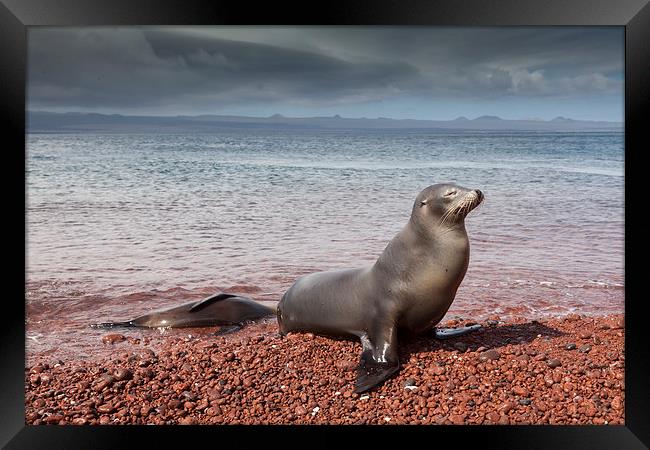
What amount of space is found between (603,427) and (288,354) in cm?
211

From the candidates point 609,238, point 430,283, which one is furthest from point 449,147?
point 430,283

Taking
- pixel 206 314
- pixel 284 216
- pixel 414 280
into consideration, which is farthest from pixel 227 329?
pixel 284 216

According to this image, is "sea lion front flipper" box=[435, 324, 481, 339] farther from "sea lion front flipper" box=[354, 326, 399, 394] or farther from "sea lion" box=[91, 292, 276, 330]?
"sea lion" box=[91, 292, 276, 330]

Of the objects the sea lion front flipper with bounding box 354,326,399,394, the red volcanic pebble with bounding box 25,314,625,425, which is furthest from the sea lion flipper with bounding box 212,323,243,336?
the sea lion front flipper with bounding box 354,326,399,394

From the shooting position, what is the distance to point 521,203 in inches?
555

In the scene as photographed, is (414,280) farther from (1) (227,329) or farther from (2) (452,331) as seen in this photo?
(1) (227,329)

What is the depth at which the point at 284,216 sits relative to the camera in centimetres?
1226

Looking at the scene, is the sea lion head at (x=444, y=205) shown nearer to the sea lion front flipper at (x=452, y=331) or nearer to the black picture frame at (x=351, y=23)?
the sea lion front flipper at (x=452, y=331)

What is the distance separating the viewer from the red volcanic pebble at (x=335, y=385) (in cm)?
407

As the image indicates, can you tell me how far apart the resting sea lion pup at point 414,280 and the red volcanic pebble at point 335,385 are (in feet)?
0.57

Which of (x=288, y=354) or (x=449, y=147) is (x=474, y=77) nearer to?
(x=449, y=147)

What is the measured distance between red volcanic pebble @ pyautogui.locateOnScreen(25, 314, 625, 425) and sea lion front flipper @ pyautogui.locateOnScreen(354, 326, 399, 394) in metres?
0.06

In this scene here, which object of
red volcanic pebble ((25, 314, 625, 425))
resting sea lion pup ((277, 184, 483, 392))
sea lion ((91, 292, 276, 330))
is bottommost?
red volcanic pebble ((25, 314, 625, 425))

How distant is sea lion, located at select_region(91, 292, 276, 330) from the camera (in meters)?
5.97
